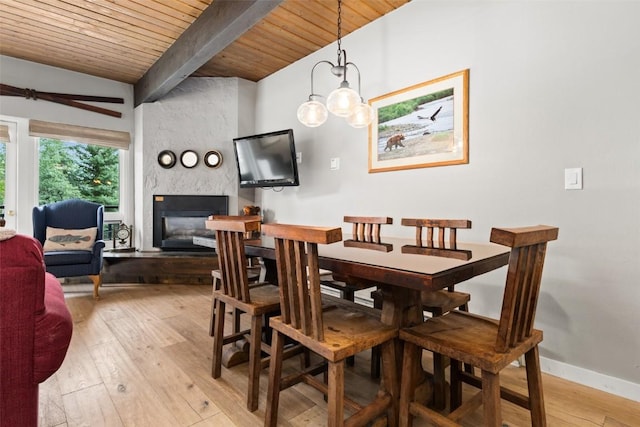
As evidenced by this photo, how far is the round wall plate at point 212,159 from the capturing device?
14.3 ft

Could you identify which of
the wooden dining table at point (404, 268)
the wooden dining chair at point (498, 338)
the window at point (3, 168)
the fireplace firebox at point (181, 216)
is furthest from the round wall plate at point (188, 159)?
the wooden dining chair at point (498, 338)

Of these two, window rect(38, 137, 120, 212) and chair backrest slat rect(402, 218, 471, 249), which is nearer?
chair backrest slat rect(402, 218, 471, 249)

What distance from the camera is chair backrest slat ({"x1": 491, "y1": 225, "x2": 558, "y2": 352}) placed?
3.43 ft

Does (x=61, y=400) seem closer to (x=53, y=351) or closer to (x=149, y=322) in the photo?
(x=53, y=351)

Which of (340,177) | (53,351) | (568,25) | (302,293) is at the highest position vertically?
(568,25)

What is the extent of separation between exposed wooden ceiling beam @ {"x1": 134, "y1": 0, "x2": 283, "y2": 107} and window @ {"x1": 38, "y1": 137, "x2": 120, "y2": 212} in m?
1.07

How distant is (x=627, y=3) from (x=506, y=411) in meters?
2.19

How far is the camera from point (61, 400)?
163 cm

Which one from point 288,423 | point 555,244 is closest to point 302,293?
point 288,423

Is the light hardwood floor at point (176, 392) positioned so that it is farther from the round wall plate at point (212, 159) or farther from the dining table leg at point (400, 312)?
the round wall plate at point (212, 159)

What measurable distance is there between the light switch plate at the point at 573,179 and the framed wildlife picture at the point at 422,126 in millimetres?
623

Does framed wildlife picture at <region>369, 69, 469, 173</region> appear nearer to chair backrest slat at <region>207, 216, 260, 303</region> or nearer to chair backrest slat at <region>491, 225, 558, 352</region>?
chair backrest slat at <region>491, 225, 558, 352</region>

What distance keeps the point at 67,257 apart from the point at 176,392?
7.83ft

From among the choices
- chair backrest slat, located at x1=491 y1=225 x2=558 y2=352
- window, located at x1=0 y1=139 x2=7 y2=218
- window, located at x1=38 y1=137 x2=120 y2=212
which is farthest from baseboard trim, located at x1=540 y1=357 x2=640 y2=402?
window, located at x1=0 y1=139 x2=7 y2=218
